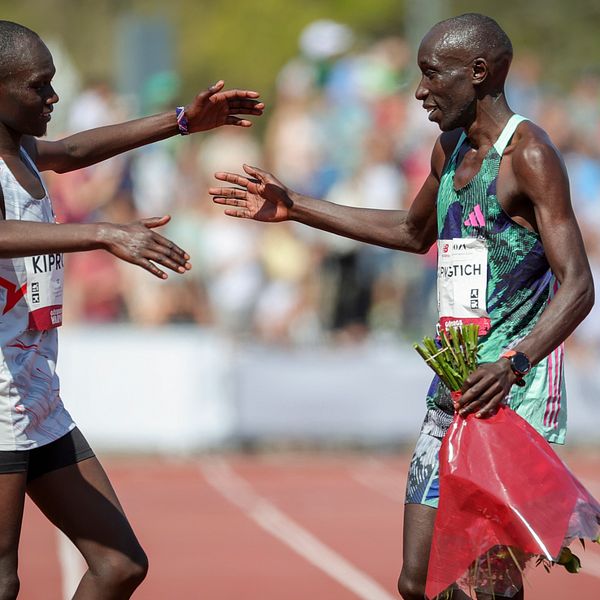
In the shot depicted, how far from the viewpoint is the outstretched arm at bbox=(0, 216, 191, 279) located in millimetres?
4090

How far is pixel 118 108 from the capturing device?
13633mm

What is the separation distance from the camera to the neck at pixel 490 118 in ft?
15.1

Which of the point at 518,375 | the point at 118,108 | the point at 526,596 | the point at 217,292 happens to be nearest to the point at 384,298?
the point at 217,292

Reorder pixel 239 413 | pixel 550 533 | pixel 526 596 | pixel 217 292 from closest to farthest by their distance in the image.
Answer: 1. pixel 550 533
2. pixel 526 596
3. pixel 239 413
4. pixel 217 292

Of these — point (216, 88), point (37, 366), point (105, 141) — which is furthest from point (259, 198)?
point (37, 366)

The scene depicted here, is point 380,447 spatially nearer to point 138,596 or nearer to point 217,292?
point 217,292

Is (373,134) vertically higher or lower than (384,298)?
higher

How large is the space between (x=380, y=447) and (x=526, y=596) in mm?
5377

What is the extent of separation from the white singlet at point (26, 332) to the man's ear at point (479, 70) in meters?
1.58

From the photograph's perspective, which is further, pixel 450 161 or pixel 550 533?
pixel 450 161

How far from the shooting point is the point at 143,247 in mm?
4098

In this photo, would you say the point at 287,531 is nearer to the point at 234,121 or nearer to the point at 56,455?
the point at 234,121

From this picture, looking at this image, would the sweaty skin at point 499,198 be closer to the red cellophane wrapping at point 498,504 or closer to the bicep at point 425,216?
the bicep at point 425,216

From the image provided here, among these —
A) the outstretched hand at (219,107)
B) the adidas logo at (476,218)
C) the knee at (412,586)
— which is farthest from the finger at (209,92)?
the knee at (412,586)
